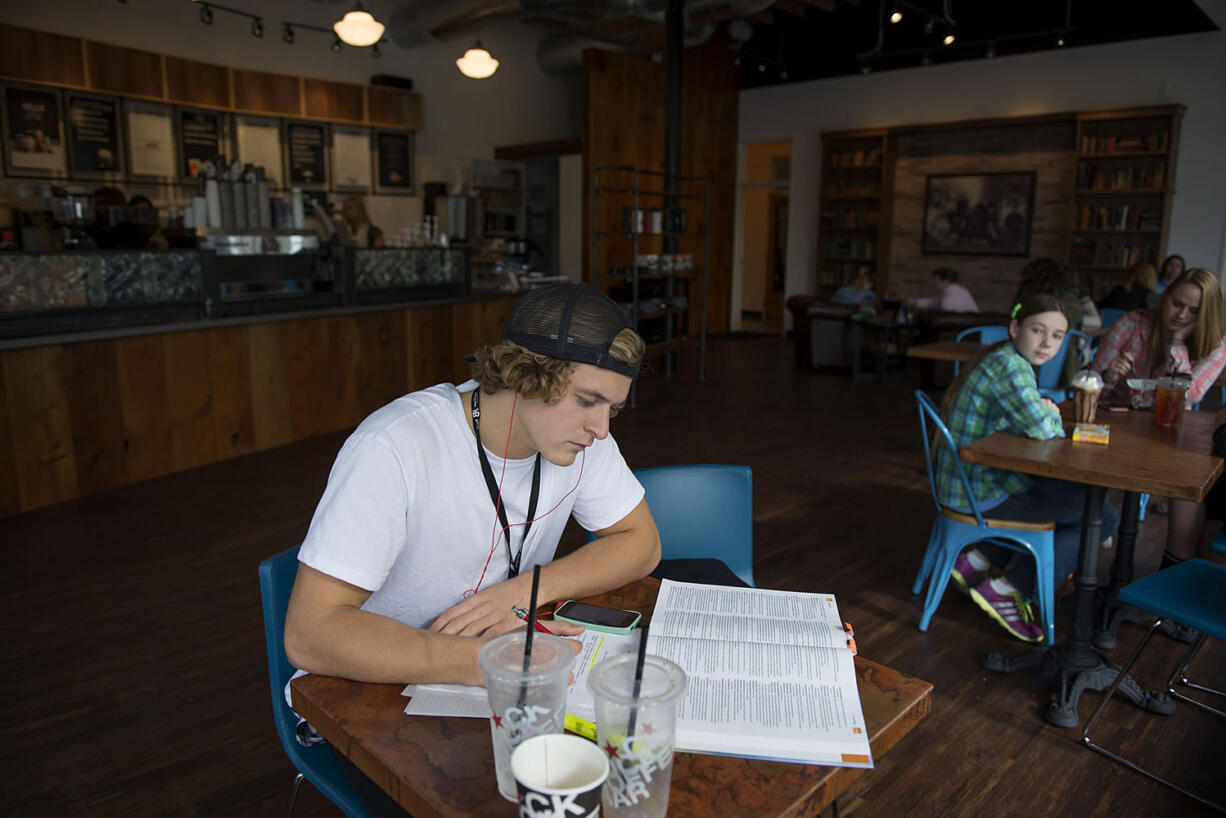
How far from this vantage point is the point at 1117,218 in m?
8.86

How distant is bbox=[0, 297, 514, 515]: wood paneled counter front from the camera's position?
4117 mm

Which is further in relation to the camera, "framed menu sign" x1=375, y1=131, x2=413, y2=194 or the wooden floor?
"framed menu sign" x1=375, y1=131, x2=413, y2=194

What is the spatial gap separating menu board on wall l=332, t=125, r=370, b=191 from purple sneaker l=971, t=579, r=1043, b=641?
738 cm

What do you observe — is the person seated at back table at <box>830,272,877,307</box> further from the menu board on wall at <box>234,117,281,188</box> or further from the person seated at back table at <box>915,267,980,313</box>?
the menu board on wall at <box>234,117,281,188</box>

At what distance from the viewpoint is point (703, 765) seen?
99 cm

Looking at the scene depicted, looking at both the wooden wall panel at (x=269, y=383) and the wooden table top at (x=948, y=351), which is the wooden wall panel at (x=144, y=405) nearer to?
the wooden wall panel at (x=269, y=383)

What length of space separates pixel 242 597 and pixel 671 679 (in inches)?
111

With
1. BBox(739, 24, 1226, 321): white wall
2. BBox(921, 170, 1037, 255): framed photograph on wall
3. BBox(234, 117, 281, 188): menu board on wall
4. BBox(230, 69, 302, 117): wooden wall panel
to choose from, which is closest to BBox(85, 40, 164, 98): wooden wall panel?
BBox(230, 69, 302, 117): wooden wall panel

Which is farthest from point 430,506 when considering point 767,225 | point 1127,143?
point 767,225

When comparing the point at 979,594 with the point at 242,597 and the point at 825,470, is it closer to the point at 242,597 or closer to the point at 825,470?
the point at 825,470

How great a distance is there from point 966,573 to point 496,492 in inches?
91.0

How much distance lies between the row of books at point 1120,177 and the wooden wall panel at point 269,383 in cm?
843

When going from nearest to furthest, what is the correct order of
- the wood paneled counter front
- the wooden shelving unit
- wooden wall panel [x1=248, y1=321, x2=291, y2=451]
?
the wood paneled counter front
wooden wall panel [x1=248, y1=321, x2=291, y2=451]
the wooden shelving unit

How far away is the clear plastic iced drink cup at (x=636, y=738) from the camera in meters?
0.85
